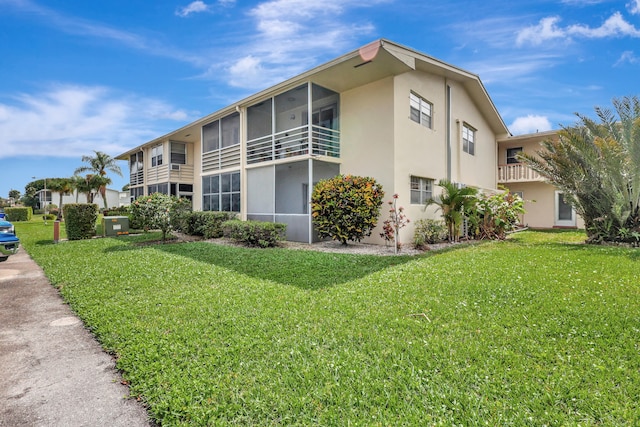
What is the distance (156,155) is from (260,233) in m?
16.4

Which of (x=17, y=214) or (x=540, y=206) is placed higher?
(x=540, y=206)

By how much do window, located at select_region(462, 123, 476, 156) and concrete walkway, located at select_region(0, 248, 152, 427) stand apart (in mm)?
16646

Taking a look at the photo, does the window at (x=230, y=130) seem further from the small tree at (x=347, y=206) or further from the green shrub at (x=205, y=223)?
the small tree at (x=347, y=206)

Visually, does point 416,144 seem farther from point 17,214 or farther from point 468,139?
point 17,214

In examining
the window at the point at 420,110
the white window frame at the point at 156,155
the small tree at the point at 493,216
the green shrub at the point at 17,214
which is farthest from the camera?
the green shrub at the point at 17,214

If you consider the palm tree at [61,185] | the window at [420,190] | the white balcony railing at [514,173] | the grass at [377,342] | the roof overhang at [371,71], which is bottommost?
the grass at [377,342]

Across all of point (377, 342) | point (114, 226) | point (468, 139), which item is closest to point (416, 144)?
point (468, 139)

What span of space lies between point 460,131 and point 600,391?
48.4 ft

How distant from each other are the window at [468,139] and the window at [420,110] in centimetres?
364

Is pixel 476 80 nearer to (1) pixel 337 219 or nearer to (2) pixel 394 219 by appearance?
(2) pixel 394 219

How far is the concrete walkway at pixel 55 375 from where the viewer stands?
2.60m

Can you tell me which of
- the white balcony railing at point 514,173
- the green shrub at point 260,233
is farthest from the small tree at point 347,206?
the white balcony railing at point 514,173

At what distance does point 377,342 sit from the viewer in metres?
3.60

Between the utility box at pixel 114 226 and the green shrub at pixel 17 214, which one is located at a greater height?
the green shrub at pixel 17 214
